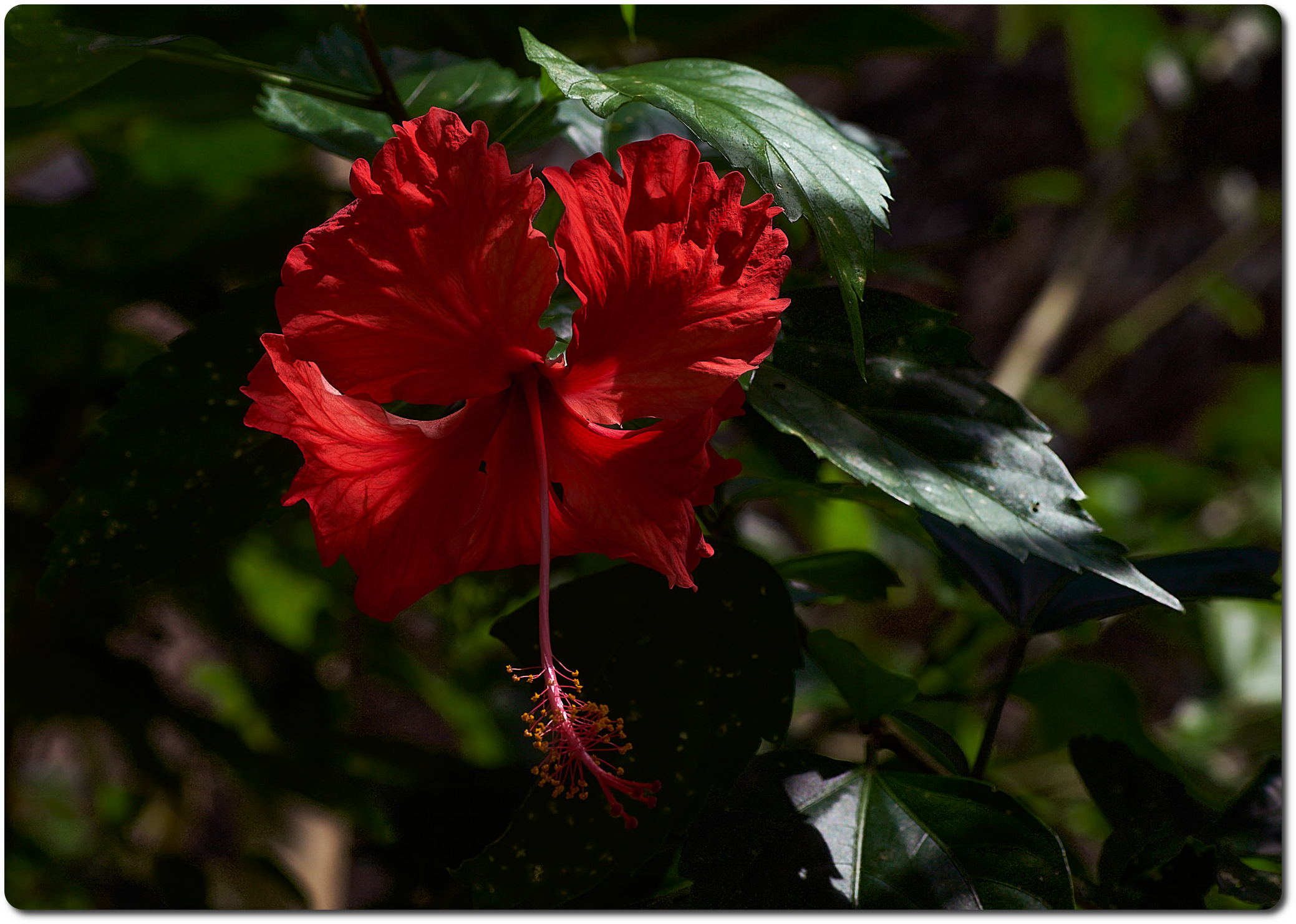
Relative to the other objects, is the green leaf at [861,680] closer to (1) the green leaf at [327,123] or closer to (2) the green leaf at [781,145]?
(2) the green leaf at [781,145]

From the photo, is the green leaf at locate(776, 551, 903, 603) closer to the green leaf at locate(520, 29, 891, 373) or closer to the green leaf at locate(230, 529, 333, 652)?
the green leaf at locate(520, 29, 891, 373)

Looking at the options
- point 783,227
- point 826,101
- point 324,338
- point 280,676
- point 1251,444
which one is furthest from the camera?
point 826,101

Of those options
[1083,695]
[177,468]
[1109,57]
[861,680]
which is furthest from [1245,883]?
[1109,57]

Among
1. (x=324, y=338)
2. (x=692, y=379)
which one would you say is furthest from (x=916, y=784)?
(x=324, y=338)

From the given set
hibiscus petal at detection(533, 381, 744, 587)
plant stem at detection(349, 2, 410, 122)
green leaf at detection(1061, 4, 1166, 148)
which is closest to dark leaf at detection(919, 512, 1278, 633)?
hibiscus petal at detection(533, 381, 744, 587)

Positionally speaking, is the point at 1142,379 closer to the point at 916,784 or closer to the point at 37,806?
the point at 916,784

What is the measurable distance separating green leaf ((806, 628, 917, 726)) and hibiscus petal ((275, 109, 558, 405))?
0.31 m

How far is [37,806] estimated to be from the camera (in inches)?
73.2

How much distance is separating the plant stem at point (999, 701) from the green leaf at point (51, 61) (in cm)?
76

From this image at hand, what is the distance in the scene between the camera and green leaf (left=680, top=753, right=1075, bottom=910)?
517 millimetres

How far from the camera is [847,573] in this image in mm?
720

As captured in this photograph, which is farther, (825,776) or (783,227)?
(783,227)

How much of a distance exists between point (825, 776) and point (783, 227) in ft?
1.55

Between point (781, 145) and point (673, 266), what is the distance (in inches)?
3.7
